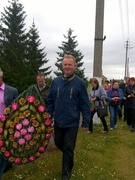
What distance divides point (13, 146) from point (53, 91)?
1108 mm

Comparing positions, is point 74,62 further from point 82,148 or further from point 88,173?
point 82,148

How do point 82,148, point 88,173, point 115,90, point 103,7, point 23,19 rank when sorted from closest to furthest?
1. point 88,173
2. point 82,148
3. point 115,90
4. point 103,7
5. point 23,19

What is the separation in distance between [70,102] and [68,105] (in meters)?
0.06

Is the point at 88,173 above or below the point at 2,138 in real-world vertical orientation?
below

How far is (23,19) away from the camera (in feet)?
121

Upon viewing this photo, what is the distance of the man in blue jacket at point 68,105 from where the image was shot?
4.73 metres

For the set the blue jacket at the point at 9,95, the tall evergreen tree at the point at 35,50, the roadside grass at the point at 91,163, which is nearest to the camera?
the blue jacket at the point at 9,95

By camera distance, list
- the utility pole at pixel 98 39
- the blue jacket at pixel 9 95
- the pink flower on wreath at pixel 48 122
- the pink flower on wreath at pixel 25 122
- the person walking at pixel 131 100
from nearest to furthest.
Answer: the blue jacket at pixel 9 95 → the pink flower on wreath at pixel 25 122 → the pink flower on wreath at pixel 48 122 → the person walking at pixel 131 100 → the utility pole at pixel 98 39

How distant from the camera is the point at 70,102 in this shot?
4.71 meters

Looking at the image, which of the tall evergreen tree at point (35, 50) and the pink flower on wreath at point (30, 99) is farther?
the tall evergreen tree at point (35, 50)

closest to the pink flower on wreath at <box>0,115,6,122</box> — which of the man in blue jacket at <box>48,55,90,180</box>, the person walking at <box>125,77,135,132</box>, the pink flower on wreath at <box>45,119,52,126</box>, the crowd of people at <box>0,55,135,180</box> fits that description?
the crowd of people at <box>0,55,135,180</box>

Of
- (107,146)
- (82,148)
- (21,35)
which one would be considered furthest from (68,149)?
(21,35)

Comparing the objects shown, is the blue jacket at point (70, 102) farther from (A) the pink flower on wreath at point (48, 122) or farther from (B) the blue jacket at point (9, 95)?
(B) the blue jacket at point (9, 95)

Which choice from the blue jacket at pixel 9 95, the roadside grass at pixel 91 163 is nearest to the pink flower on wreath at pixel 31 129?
the blue jacket at pixel 9 95
